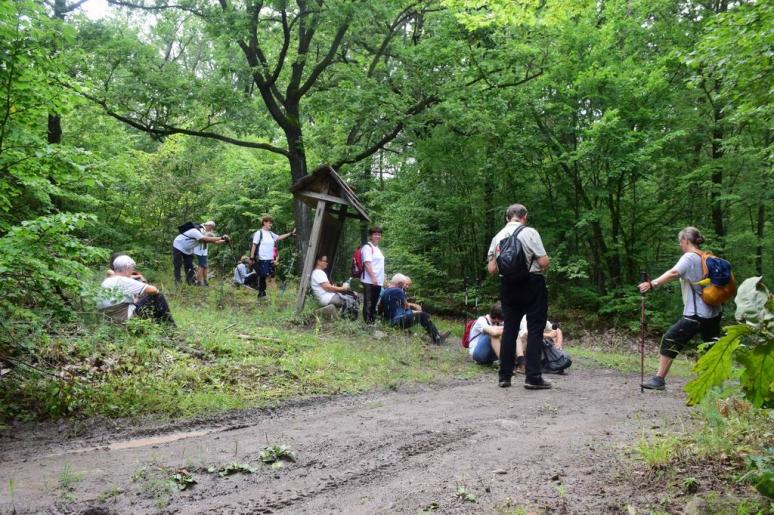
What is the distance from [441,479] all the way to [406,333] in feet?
21.6

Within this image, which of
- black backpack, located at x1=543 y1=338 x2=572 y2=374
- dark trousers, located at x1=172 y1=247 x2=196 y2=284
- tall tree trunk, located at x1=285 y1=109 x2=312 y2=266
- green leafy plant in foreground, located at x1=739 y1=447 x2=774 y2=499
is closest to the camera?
green leafy plant in foreground, located at x1=739 y1=447 x2=774 y2=499

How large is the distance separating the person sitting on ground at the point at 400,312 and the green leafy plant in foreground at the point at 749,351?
26.7ft

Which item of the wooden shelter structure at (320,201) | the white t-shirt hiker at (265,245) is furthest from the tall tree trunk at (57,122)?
the wooden shelter structure at (320,201)

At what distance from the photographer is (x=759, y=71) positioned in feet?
27.7

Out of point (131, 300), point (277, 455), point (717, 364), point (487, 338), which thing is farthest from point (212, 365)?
point (717, 364)

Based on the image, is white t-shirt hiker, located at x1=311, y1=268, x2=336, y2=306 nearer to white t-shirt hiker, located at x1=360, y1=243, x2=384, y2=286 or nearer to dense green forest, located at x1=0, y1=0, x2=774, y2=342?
white t-shirt hiker, located at x1=360, y1=243, x2=384, y2=286

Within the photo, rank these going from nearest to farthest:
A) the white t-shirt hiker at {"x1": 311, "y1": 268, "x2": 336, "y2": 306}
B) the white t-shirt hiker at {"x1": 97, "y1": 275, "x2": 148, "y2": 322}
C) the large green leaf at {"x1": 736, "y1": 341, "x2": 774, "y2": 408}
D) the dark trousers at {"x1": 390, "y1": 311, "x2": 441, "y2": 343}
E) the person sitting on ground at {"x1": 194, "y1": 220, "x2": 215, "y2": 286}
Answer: the large green leaf at {"x1": 736, "y1": 341, "x2": 774, "y2": 408}
the white t-shirt hiker at {"x1": 97, "y1": 275, "x2": 148, "y2": 322}
the dark trousers at {"x1": 390, "y1": 311, "x2": 441, "y2": 343}
the white t-shirt hiker at {"x1": 311, "y1": 268, "x2": 336, "y2": 306}
the person sitting on ground at {"x1": 194, "y1": 220, "x2": 215, "y2": 286}

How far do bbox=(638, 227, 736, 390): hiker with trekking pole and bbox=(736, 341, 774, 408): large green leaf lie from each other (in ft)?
13.9

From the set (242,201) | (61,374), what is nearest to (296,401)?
(61,374)

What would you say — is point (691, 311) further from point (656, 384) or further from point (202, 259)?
point (202, 259)

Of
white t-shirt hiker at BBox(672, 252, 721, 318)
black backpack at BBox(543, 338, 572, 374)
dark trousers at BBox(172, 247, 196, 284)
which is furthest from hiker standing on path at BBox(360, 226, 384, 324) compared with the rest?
white t-shirt hiker at BBox(672, 252, 721, 318)

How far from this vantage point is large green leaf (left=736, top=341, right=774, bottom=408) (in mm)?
1812

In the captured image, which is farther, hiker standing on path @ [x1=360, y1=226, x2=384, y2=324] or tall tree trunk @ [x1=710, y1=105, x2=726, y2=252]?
tall tree trunk @ [x1=710, y1=105, x2=726, y2=252]

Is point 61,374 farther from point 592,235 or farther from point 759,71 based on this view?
point 592,235
